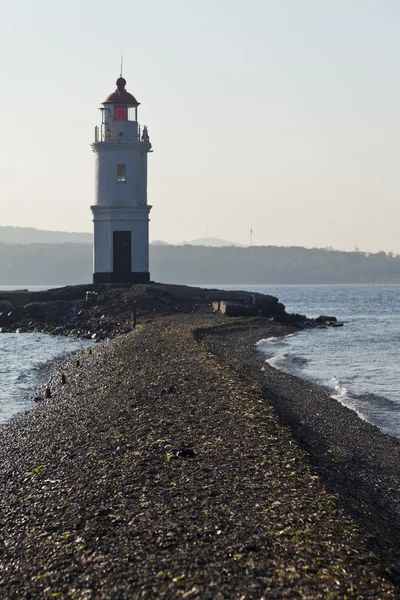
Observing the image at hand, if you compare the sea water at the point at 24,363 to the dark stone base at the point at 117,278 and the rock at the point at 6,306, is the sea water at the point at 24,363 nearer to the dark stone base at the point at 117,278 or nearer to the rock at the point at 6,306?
the rock at the point at 6,306

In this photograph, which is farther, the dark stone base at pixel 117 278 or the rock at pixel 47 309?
the dark stone base at pixel 117 278

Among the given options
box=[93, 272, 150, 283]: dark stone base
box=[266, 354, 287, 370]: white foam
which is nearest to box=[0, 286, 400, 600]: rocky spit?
box=[266, 354, 287, 370]: white foam

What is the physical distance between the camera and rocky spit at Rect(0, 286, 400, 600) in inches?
306

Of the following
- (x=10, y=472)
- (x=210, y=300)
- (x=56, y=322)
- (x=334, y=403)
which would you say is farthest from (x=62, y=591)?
(x=210, y=300)

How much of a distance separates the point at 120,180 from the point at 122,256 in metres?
4.52

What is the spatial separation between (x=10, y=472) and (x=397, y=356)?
Answer: 78.9 ft

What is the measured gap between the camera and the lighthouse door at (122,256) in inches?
1919

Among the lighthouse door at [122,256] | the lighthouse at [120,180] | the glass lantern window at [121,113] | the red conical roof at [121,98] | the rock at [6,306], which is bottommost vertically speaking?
the rock at [6,306]

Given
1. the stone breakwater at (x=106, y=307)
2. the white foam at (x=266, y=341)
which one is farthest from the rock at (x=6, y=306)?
the white foam at (x=266, y=341)

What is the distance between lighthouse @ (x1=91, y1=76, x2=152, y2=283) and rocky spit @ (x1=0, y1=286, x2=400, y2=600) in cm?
2859

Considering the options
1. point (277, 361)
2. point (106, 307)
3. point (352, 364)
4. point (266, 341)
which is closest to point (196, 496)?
point (277, 361)

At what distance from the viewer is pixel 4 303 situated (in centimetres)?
5206

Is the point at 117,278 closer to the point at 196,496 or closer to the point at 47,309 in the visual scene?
the point at 47,309

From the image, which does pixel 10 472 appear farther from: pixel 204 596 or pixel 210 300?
pixel 210 300
